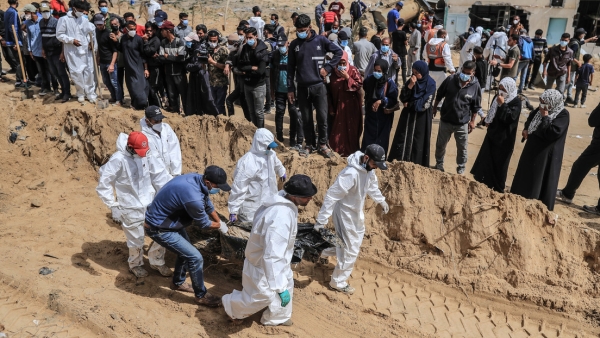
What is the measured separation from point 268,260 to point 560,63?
36.6 ft

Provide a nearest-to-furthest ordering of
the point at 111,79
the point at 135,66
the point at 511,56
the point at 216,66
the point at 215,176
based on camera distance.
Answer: the point at 215,176, the point at 216,66, the point at 135,66, the point at 111,79, the point at 511,56

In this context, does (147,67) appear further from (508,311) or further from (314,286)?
A: (508,311)

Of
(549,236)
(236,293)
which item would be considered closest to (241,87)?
(236,293)

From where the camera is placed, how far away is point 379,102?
8.04 meters

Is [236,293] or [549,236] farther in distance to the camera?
[549,236]

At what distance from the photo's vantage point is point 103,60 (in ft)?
32.8

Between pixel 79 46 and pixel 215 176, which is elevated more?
pixel 79 46

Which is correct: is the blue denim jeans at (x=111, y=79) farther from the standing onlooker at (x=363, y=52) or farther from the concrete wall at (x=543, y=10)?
the concrete wall at (x=543, y=10)

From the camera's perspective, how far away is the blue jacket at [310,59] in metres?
8.20

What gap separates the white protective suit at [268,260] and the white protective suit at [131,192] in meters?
1.57

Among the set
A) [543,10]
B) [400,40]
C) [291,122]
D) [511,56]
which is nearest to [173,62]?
[291,122]

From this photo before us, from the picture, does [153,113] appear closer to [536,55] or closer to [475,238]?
[475,238]

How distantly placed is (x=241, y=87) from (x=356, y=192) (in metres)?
4.21

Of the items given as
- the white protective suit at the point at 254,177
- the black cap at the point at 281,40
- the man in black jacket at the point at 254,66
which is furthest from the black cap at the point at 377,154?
the black cap at the point at 281,40
